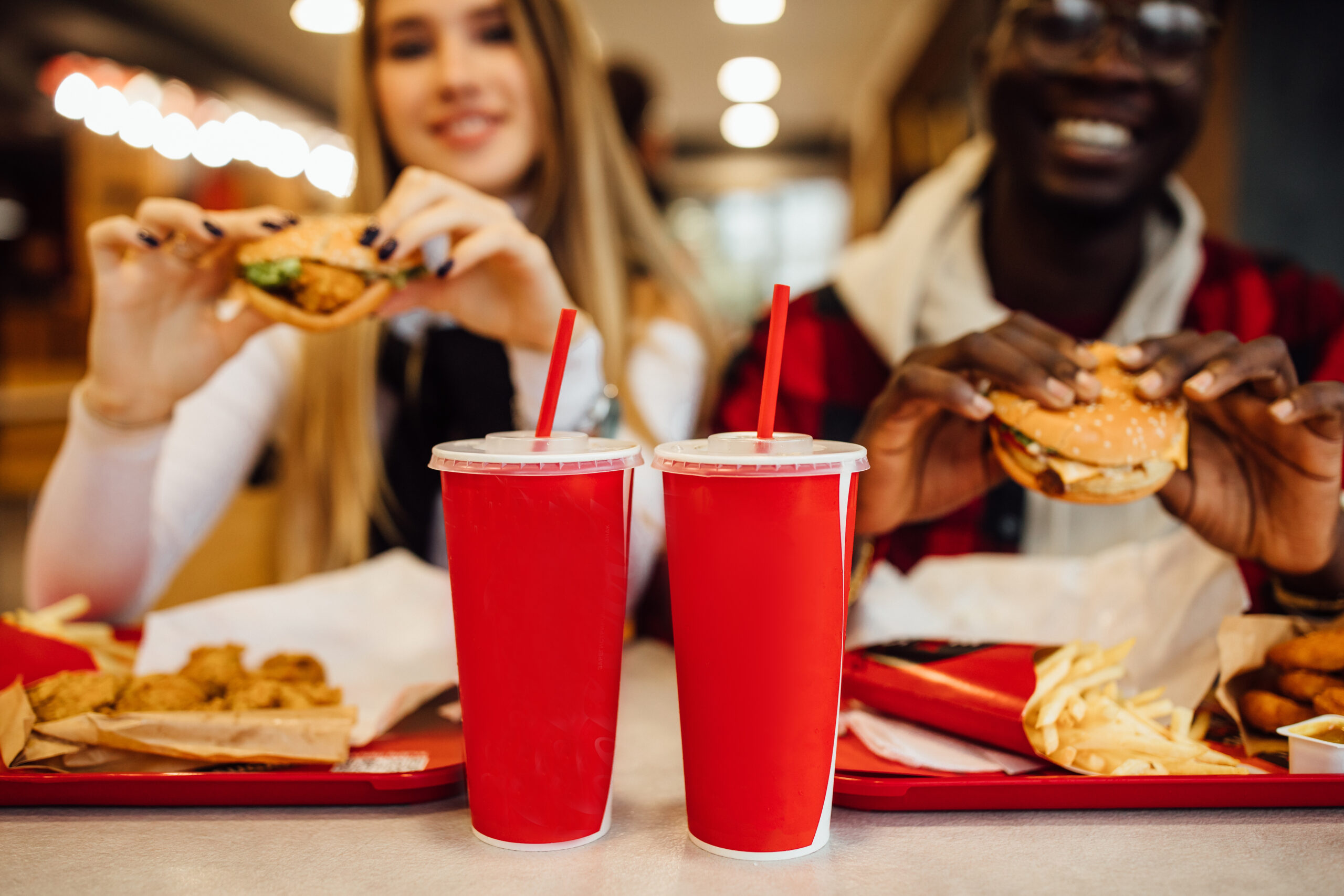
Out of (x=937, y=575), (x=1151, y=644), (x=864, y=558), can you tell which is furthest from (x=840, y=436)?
(x=1151, y=644)

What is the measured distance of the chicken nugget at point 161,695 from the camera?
92 centimetres

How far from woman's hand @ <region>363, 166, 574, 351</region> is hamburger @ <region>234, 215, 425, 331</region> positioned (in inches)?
1.6

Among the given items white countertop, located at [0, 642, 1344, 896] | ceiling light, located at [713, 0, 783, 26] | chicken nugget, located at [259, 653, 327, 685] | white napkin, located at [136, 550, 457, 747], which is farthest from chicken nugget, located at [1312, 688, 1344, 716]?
ceiling light, located at [713, 0, 783, 26]

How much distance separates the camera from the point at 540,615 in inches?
29.9

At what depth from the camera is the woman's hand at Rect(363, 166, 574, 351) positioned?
107 centimetres

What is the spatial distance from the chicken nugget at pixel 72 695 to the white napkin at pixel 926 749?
0.70m

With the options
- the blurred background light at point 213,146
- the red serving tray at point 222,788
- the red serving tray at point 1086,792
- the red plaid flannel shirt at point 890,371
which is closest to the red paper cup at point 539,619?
the red serving tray at point 222,788

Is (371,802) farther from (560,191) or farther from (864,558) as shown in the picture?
(560,191)

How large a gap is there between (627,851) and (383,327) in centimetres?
122

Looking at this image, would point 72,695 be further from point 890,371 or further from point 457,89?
point 890,371

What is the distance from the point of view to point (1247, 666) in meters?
1.00

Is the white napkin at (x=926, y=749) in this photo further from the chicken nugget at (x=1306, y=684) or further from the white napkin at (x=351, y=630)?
the white napkin at (x=351, y=630)

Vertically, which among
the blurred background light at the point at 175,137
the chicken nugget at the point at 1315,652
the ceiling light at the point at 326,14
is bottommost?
the chicken nugget at the point at 1315,652

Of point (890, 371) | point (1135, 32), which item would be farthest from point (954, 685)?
point (1135, 32)
